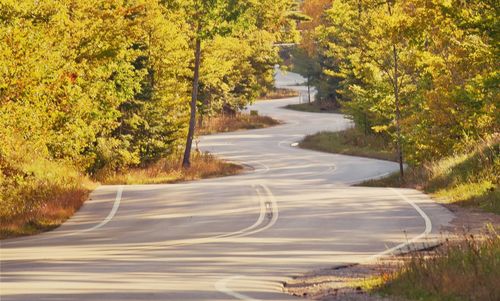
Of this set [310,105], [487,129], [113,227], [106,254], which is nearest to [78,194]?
[113,227]

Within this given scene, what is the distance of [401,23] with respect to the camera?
113 ft

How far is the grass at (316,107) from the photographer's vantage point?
100062mm

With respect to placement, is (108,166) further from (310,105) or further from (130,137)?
(310,105)

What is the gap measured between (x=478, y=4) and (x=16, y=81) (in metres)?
11.9

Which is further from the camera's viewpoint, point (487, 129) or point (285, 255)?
point (487, 129)

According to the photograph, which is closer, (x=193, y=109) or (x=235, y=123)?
(x=193, y=109)

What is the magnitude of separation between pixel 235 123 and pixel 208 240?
64.9 meters

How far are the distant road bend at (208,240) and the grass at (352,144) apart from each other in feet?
87.9

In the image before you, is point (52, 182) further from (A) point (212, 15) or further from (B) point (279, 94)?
(B) point (279, 94)

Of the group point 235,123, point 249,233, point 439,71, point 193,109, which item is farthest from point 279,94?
point 249,233

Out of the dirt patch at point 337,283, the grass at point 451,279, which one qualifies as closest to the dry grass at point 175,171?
the dirt patch at point 337,283

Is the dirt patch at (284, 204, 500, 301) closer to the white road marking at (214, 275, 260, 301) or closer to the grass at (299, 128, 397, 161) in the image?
the white road marking at (214, 275, 260, 301)

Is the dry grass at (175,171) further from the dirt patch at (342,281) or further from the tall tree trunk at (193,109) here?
the dirt patch at (342,281)

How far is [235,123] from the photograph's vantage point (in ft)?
280
